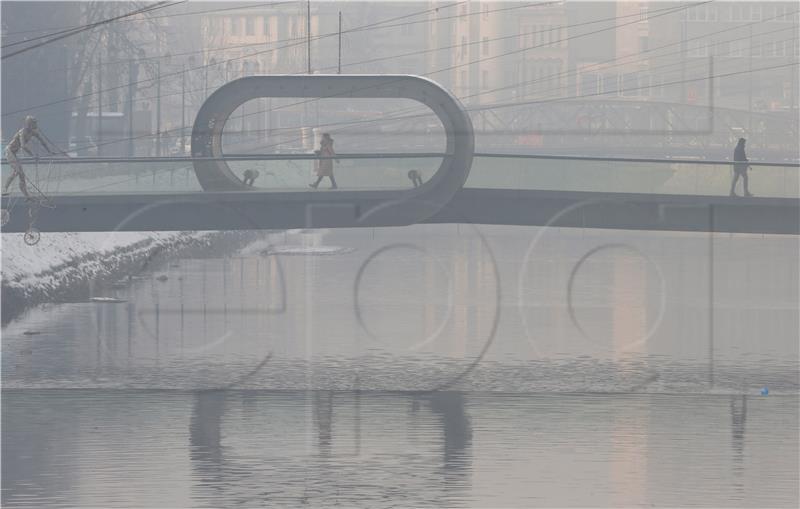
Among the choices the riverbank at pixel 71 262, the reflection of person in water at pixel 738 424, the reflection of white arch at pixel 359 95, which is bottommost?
the reflection of person in water at pixel 738 424

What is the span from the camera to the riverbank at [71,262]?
4494 cm

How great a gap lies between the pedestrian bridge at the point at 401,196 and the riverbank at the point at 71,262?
384 centimetres

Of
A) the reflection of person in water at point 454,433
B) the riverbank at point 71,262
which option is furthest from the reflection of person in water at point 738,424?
the riverbank at point 71,262

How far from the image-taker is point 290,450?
2291cm

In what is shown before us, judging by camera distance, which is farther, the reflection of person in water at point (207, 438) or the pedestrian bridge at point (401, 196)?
the pedestrian bridge at point (401, 196)

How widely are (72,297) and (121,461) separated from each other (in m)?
25.2

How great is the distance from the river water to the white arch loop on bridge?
2.51 metres

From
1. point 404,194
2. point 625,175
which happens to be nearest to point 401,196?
point 404,194

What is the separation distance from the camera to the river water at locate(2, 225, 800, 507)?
20750 mm

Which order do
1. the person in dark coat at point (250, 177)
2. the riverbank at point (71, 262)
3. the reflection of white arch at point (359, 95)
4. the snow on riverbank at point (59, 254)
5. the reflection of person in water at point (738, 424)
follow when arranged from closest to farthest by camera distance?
the reflection of person in water at point (738, 424)
the person in dark coat at point (250, 177)
the reflection of white arch at point (359, 95)
the riverbank at point (71, 262)
the snow on riverbank at point (59, 254)

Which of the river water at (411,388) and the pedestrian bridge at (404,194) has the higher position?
the pedestrian bridge at (404,194)

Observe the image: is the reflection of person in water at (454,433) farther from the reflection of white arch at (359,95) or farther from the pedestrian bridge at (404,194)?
the reflection of white arch at (359,95)

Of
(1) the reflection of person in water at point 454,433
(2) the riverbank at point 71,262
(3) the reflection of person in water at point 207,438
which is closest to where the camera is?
(3) the reflection of person in water at point 207,438

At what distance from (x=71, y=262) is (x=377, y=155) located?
1346 centimetres
